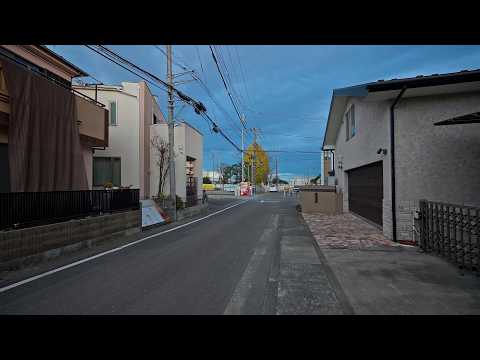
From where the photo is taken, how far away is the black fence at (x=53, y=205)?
6074mm

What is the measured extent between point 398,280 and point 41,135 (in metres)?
10.2

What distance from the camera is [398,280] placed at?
4641 millimetres

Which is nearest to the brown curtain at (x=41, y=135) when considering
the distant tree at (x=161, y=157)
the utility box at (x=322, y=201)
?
the distant tree at (x=161, y=157)

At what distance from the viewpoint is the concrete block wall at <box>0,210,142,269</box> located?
5650 millimetres

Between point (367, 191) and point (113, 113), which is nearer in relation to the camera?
point (367, 191)

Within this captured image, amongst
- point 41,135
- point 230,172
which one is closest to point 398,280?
point 41,135

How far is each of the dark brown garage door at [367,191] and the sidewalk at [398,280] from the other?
2.49 m

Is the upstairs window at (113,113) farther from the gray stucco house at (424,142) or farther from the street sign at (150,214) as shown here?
the gray stucco house at (424,142)

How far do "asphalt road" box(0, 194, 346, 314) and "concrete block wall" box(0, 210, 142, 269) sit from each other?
3.81 ft

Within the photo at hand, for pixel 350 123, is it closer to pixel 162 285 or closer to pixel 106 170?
pixel 162 285
